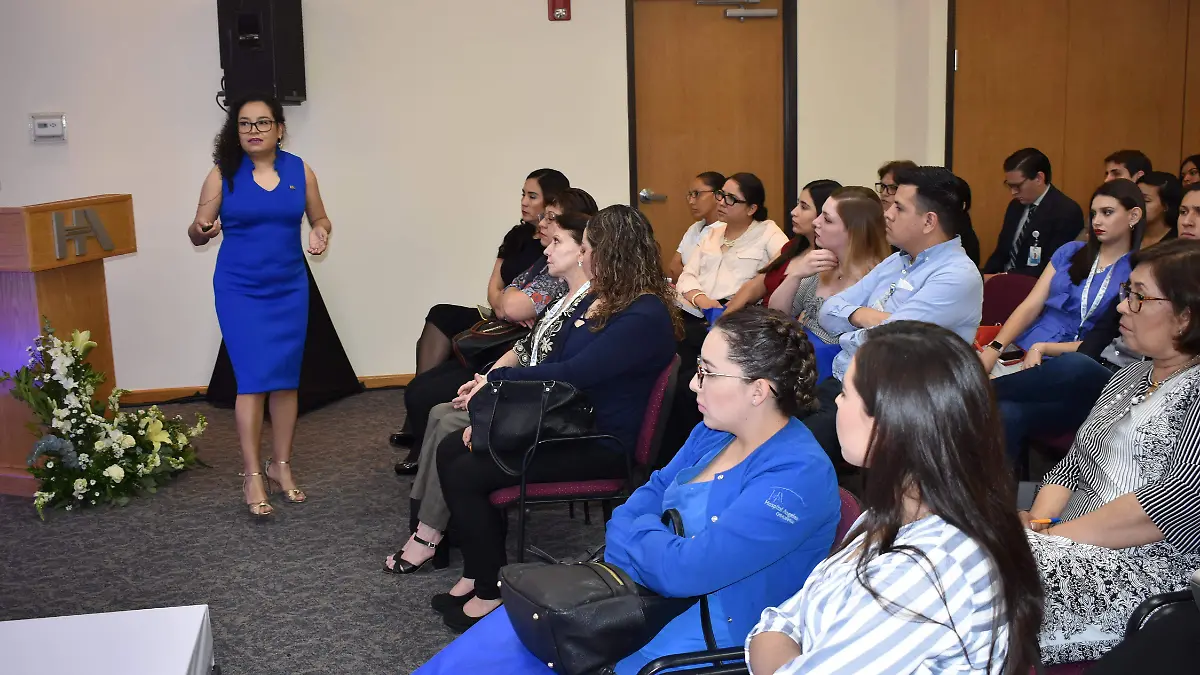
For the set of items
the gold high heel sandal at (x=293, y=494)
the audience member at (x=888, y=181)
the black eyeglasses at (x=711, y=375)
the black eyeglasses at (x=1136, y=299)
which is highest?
the audience member at (x=888, y=181)

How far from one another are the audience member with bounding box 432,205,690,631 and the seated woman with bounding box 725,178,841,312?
1.20 metres

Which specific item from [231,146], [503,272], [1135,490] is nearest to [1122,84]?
[503,272]

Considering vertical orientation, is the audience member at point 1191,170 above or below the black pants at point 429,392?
above

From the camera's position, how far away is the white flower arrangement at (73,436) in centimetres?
445

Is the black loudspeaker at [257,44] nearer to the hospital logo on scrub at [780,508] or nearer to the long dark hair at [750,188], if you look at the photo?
the long dark hair at [750,188]

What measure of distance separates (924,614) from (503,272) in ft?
12.6

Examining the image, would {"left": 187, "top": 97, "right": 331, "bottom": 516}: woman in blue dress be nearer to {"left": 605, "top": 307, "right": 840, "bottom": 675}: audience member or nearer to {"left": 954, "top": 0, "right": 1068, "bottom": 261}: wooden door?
{"left": 605, "top": 307, "right": 840, "bottom": 675}: audience member

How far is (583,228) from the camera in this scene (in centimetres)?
352

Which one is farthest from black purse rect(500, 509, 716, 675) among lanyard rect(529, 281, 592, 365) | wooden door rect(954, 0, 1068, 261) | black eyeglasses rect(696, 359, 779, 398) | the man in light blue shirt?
wooden door rect(954, 0, 1068, 261)

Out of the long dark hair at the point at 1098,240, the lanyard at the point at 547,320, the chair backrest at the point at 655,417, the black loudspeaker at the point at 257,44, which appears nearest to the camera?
the chair backrest at the point at 655,417

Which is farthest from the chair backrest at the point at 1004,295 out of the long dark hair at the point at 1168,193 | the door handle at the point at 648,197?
the door handle at the point at 648,197

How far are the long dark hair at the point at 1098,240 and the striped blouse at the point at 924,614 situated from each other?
299 centimetres

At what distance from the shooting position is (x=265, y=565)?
148 inches

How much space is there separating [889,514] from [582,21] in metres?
5.57
